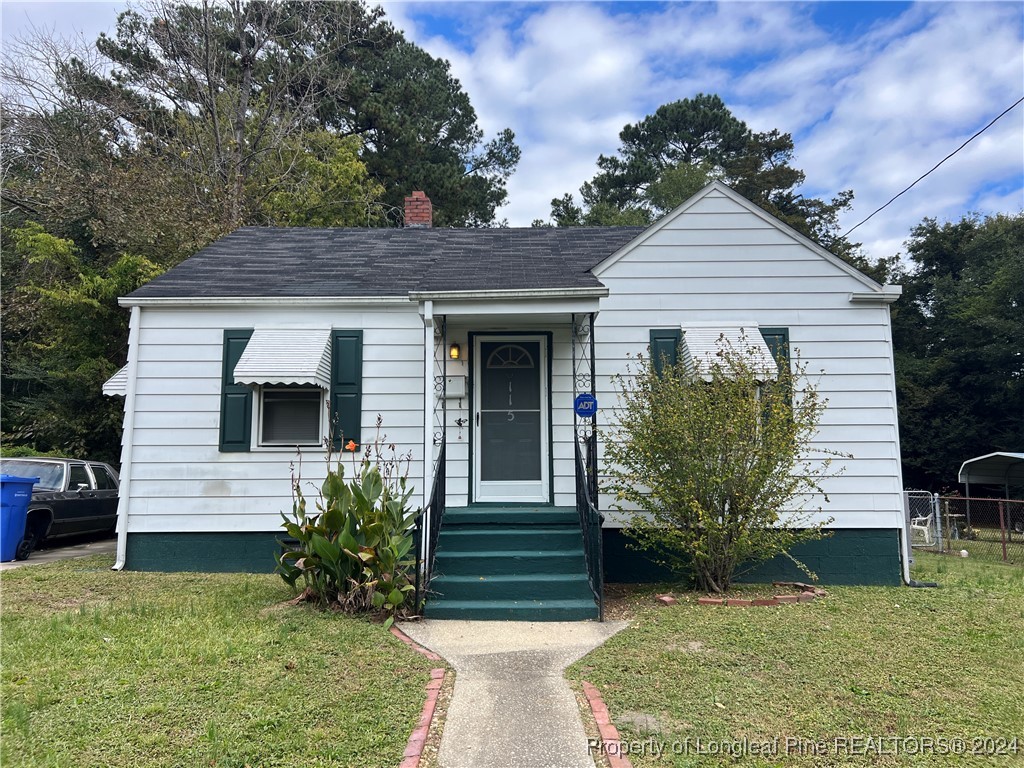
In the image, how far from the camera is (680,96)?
31.3 metres

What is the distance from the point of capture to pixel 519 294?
631cm

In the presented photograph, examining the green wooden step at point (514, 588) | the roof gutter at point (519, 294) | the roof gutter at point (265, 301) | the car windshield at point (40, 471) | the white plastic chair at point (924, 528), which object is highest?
the roof gutter at point (265, 301)

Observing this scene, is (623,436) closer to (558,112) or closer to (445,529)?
(445,529)

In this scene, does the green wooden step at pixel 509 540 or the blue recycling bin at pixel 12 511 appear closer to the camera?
the green wooden step at pixel 509 540

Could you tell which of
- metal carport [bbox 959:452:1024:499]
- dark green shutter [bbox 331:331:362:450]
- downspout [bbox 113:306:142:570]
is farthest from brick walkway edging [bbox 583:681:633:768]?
metal carport [bbox 959:452:1024:499]

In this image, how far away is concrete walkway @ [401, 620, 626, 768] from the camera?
119 inches

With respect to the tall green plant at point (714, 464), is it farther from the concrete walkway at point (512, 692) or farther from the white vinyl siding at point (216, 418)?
the white vinyl siding at point (216, 418)

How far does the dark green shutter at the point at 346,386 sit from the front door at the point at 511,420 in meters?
1.43

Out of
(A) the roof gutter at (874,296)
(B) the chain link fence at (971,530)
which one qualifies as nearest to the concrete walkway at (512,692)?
(A) the roof gutter at (874,296)

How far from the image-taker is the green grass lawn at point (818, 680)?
3.14m

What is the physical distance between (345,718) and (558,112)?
18.0 metres

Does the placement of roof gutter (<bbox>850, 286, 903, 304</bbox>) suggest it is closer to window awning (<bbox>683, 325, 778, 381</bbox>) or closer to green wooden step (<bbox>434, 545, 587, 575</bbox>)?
window awning (<bbox>683, 325, 778, 381</bbox>)

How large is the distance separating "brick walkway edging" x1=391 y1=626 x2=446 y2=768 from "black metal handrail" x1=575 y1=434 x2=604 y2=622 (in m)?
1.65

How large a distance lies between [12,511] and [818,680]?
9.13 metres
